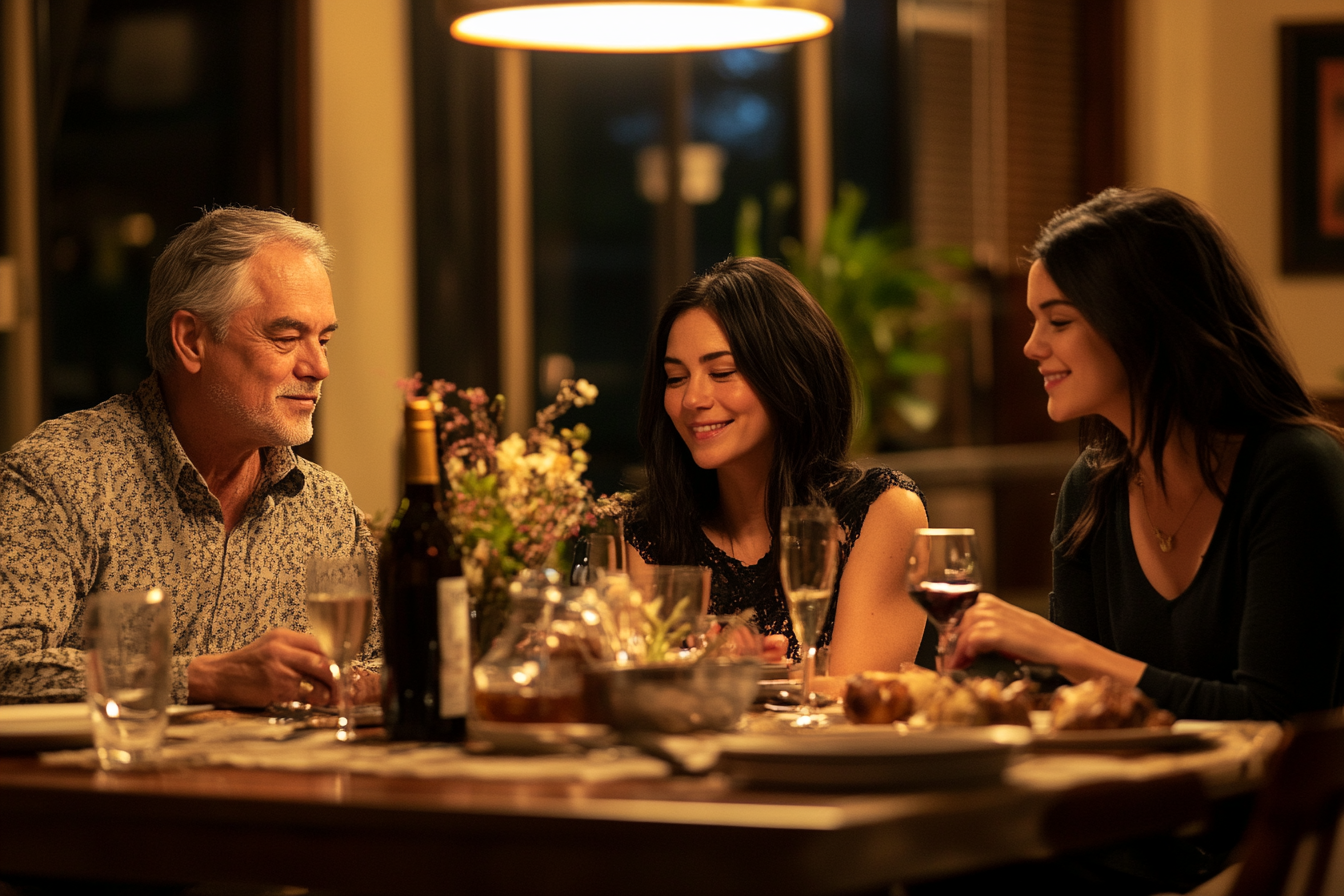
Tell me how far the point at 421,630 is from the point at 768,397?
114cm

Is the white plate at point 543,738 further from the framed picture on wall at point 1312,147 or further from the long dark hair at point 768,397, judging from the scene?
the framed picture on wall at point 1312,147

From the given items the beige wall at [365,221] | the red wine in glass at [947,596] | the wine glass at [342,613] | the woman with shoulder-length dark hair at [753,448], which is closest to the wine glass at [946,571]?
the red wine in glass at [947,596]

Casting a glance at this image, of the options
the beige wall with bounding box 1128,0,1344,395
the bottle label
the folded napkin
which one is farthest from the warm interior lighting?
the beige wall with bounding box 1128,0,1344,395

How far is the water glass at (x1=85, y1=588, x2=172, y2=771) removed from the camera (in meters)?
1.43

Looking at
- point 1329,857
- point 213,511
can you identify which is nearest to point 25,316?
point 213,511

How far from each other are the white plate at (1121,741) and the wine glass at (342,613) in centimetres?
66

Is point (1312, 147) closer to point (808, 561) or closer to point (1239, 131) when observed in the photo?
point (1239, 131)

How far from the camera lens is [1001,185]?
22.4ft

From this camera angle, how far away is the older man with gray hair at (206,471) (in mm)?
2141

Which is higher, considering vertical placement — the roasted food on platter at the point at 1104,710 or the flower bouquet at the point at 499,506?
the flower bouquet at the point at 499,506

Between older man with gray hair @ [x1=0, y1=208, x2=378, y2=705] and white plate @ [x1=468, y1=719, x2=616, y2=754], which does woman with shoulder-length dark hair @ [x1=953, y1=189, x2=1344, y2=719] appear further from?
older man with gray hair @ [x1=0, y1=208, x2=378, y2=705]

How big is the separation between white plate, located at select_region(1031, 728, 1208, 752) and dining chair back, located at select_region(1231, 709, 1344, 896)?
0.50ft

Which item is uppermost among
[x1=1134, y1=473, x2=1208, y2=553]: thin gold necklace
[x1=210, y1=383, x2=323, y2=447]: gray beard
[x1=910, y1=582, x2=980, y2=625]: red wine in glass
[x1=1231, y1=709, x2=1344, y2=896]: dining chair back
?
[x1=210, y1=383, x2=323, y2=447]: gray beard

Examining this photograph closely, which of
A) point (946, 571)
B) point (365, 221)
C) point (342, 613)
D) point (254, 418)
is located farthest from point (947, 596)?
point (365, 221)
